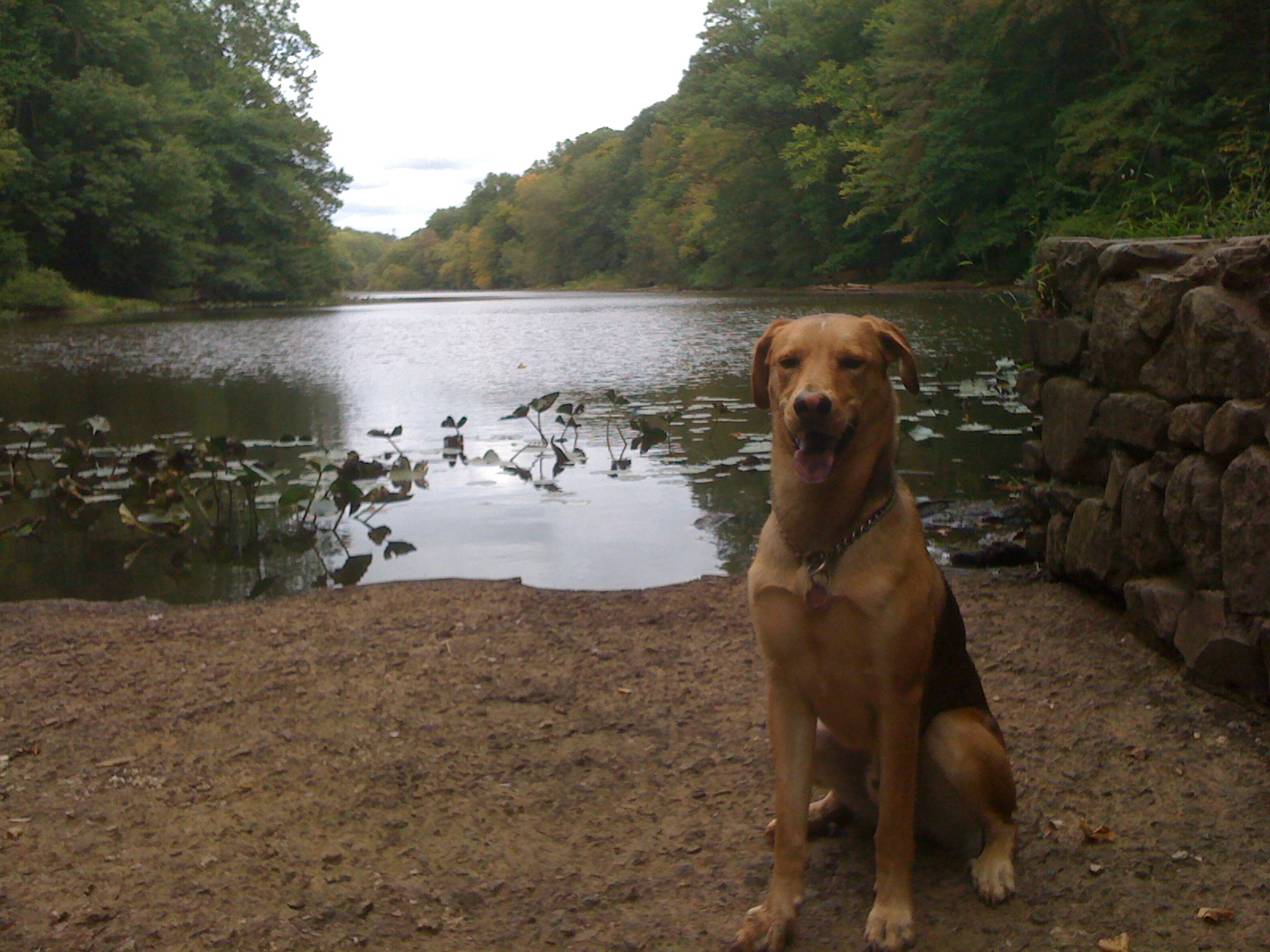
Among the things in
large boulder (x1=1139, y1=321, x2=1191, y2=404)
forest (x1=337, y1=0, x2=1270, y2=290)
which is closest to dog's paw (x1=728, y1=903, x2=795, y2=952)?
large boulder (x1=1139, y1=321, x2=1191, y2=404)

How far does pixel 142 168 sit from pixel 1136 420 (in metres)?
46.5

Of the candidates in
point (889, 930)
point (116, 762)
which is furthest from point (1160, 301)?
point (116, 762)

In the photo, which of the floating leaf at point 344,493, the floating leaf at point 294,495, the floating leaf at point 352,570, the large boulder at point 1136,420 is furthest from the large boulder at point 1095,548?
the floating leaf at point 294,495

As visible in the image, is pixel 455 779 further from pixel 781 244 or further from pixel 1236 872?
pixel 781 244

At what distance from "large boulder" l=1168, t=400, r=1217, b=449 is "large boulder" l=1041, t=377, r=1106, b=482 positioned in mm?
796

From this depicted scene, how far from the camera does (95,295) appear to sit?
4350 cm

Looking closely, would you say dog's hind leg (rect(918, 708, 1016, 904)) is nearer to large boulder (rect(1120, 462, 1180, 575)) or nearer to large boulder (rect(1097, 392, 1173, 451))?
large boulder (rect(1120, 462, 1180, 575))

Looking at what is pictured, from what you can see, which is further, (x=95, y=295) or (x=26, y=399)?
(x=95, y=295)

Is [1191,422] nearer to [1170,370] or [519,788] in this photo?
[1170,370]

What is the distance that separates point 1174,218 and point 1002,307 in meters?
20.2

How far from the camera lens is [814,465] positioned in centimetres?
281

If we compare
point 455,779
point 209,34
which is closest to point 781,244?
point 209,34

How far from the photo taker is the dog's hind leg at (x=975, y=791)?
9.27 ft

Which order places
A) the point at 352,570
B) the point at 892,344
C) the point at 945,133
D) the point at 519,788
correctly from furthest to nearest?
the point at 945,133 → the point at 352,570 → the point at 519,788 → the point at 892,344
